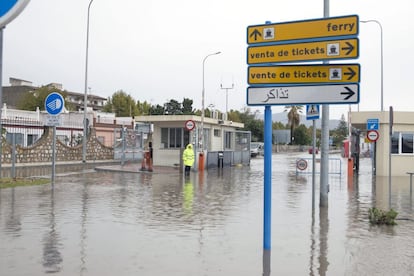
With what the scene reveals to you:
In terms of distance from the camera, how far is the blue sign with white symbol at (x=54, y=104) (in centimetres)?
1484

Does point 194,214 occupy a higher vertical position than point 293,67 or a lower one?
lower

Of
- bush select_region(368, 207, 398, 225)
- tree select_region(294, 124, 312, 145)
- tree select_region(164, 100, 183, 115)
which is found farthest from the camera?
tree select_region(294, 124, 312, 145)

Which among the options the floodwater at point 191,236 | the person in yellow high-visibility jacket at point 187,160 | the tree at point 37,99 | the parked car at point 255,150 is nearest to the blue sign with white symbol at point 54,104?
the floodwater at point 191,236

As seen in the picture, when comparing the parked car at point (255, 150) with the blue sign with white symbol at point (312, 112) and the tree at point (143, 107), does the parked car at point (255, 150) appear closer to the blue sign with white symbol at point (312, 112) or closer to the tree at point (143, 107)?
the tree at point (143, 107)

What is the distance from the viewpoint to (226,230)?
882 cm

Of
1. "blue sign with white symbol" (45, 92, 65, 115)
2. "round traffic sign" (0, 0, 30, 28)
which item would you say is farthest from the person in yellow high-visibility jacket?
"round traffic sign" (0, 0, 30, 28)

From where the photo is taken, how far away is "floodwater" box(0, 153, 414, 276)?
627 cm

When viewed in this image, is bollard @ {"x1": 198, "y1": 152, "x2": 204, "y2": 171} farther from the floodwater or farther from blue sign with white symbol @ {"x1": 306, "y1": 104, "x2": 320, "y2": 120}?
blue sign with white symbol @ {"x1": 306, "y1": 104, "x2": 320, "y2": 120}

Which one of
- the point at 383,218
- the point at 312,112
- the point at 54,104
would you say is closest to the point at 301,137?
the point at 54,104

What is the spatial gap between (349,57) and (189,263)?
3.47 m

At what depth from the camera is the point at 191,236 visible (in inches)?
320

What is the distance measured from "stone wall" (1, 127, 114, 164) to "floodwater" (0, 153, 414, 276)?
13.5 m

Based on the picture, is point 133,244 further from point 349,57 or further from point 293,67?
point 349,57

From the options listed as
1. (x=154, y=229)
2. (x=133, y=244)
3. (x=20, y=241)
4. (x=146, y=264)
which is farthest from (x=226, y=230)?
(x=20, y=241)
